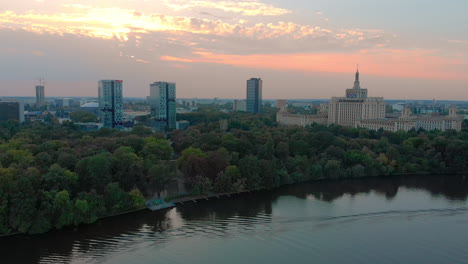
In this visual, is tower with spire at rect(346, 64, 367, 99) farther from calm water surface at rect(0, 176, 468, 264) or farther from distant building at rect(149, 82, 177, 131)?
calm water surface at rect(0, 176, 468, 264)

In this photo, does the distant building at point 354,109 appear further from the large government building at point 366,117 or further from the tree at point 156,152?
the tree at point 156,152

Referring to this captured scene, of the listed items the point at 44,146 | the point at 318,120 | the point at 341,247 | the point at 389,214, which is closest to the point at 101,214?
the point at 44,146

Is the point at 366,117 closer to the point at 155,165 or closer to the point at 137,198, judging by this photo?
the point at 155,165

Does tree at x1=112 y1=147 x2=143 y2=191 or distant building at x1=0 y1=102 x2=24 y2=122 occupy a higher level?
distant building at x1=0 y1=102 x2=24 y2=122

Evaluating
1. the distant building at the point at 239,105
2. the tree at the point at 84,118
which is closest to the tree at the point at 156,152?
the tree at the point at 84,118

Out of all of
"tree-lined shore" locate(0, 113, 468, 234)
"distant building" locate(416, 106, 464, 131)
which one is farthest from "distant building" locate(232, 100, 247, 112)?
"tree-lined shore" locate(0, 113, 468, 234)

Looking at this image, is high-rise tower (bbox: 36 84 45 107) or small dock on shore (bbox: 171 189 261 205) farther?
high-rise tower (bbox: 36 84 45 107)

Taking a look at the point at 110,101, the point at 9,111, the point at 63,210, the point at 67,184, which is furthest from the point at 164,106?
the point at 63,210
